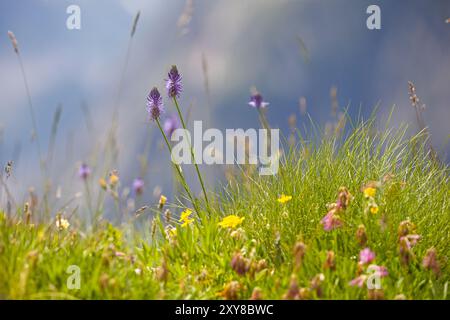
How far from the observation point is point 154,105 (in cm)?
396

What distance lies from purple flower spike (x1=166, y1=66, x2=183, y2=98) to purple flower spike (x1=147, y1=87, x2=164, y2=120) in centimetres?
9

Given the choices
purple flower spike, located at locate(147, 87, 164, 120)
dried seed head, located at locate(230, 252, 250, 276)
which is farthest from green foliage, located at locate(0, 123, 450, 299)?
purple flower spike, located at locate(147, 87, 164, 120)

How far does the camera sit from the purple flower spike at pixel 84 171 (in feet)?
10.6

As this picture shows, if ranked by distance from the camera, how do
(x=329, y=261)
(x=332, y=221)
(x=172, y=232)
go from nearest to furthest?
(x=329, y=261) → (x=332, y=221) → (x=172, y=232)

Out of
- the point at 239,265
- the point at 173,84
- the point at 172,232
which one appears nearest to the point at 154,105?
the point at 173,84

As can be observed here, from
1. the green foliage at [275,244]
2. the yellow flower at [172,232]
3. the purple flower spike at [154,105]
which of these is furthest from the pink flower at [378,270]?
the purple flower spike at [154,105]

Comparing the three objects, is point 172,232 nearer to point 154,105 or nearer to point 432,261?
point 154,105

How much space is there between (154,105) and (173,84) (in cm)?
20

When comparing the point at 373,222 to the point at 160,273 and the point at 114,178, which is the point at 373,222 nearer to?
the point at 160,273

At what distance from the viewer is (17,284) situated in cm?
263

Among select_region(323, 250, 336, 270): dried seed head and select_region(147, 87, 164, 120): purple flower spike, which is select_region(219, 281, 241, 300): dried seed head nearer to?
select_region(323, 250, 336, 270): dried seed head
